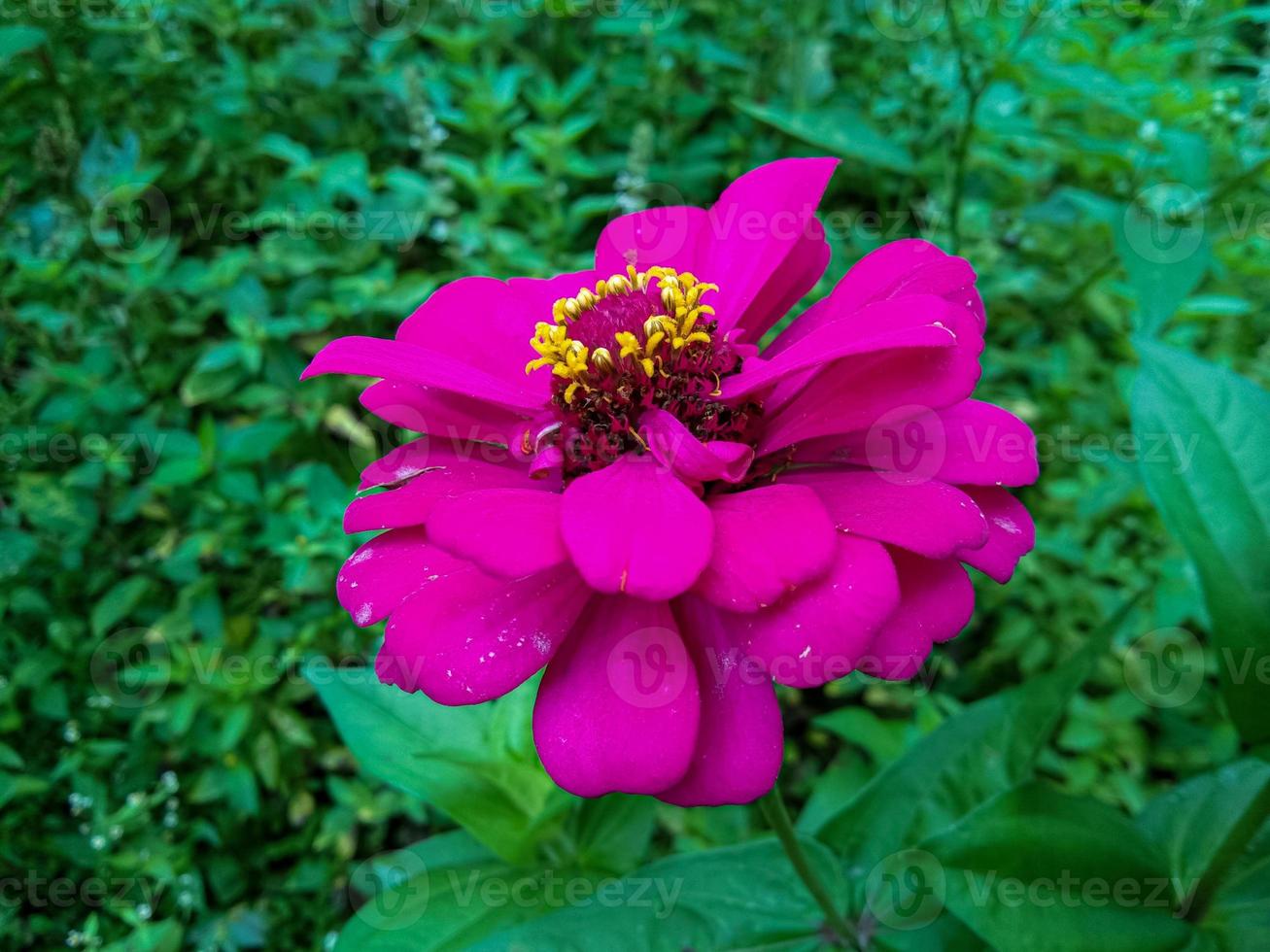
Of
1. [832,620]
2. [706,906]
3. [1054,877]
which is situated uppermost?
[832,620]

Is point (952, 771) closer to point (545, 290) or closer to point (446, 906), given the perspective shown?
point (446, 906)

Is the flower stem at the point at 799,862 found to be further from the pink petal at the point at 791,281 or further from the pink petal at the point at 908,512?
the pink petal at the point at 791,281

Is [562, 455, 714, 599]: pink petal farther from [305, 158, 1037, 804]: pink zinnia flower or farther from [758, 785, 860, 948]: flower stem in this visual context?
[758, 785, 860, 948]: flower stem

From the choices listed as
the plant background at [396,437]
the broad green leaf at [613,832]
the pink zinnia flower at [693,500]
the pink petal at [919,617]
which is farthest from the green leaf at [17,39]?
the pink petal at [919,617]

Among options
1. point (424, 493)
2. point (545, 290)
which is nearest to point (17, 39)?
point (545, 290)

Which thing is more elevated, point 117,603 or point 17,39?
point 17,39

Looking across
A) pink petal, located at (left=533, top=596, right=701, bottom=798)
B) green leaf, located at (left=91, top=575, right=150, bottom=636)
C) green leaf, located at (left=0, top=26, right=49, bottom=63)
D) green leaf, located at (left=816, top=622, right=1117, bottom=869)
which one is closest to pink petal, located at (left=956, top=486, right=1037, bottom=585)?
pink petal, located at (left=533, top=596, right=701, bottom=798)

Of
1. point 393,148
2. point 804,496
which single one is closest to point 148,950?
point 804,496

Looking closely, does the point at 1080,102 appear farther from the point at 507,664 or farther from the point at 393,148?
the point at 507,664
